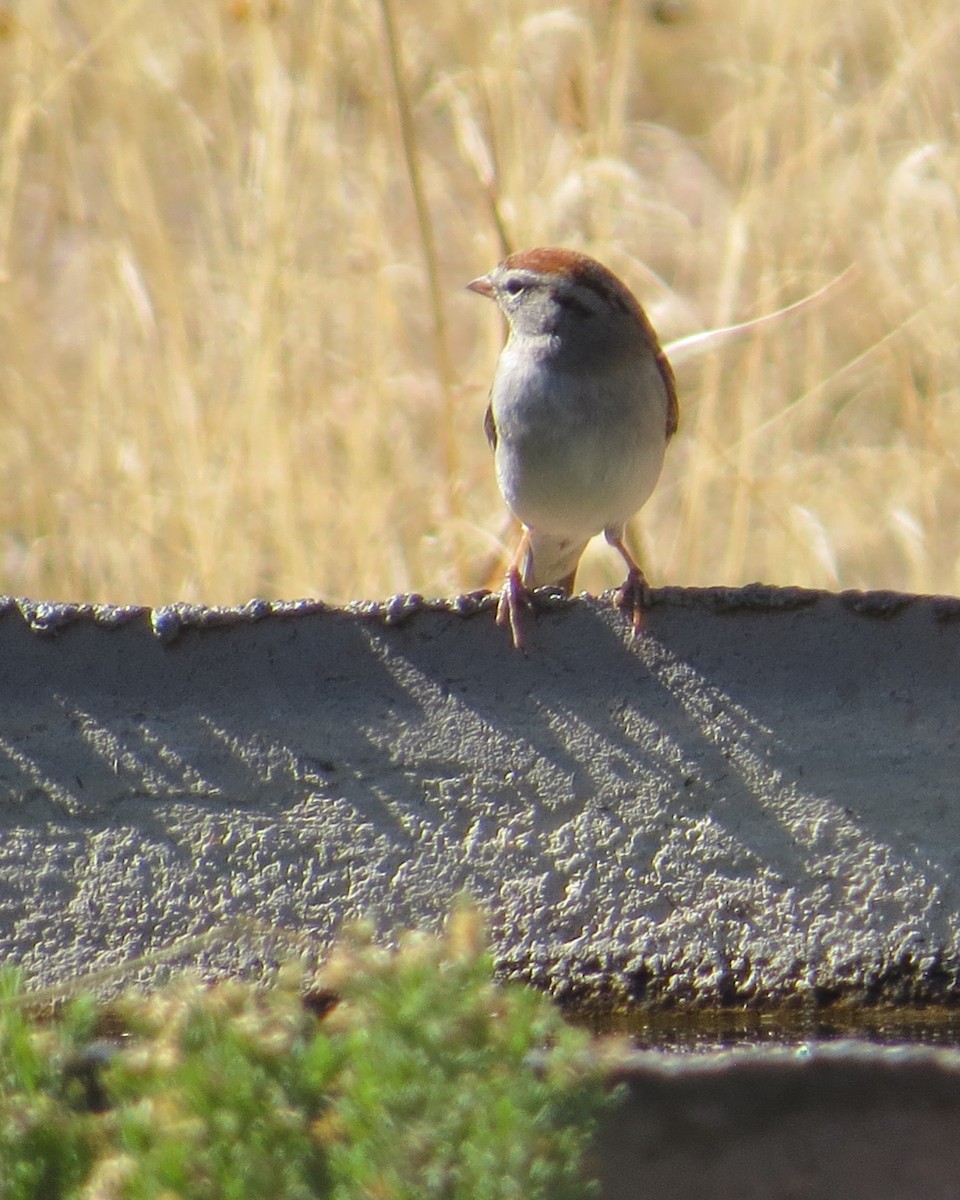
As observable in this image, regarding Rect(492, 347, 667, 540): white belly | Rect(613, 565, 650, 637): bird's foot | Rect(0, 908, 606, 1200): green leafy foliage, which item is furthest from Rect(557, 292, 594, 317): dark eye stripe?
Rect(0, 908, 606, 1200): green leafy foliage

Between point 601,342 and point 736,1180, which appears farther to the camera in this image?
point 601,342

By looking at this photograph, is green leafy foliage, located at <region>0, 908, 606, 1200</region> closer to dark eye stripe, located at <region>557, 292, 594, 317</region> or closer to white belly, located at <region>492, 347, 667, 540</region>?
white belly, located at <region>492, 347, 667, 540</region>

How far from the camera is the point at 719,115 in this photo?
643 centimetres

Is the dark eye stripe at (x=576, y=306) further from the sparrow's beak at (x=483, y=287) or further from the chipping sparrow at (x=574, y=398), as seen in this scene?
the sparrow's beak at (x=483, y=287)

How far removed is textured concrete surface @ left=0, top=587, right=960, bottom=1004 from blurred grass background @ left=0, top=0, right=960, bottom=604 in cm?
127

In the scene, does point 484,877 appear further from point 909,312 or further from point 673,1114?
point 909,312

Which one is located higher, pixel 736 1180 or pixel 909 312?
pixel 909 312

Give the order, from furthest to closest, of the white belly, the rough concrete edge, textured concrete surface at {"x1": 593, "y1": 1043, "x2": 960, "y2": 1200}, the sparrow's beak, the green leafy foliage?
the sparrow's beak → the white belly → the rough concrete edge → textured concrete surface at {"x1": 593, "y1": 1043, "x2": 960, "y2": 1200} → the green leafy foliage

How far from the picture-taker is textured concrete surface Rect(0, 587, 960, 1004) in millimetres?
2160

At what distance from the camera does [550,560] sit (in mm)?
3070

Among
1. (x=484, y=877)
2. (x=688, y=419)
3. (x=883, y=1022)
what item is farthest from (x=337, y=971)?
(x=688, y=419)

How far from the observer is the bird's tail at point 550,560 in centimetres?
303

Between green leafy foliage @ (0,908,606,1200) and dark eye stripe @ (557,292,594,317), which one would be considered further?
dark eye stripe @ (557,292,594,317)

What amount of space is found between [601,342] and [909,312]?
1408mm
